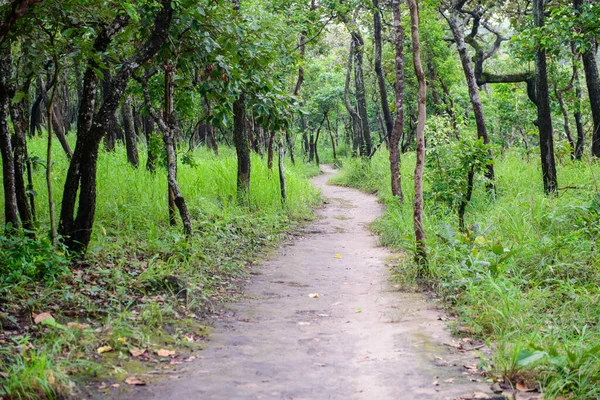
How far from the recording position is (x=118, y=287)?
5.60 m

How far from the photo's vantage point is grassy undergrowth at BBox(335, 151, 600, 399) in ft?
12.6

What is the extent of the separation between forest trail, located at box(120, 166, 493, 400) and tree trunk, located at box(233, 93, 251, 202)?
3.39 m

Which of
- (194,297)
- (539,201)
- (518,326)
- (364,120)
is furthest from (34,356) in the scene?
(364,120)

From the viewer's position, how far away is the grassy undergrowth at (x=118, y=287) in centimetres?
391

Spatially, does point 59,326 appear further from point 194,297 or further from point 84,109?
point 84,109

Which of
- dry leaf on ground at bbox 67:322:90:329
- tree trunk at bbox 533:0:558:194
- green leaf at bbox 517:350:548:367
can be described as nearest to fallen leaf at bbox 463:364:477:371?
green leaf at bbox 517:350:548:367

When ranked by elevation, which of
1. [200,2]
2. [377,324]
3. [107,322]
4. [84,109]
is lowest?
[377,324]

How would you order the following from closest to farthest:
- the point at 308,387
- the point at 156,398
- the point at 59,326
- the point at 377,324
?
the point at 156,398
the point at 308,387
the point at 59,326
the point at 377,324

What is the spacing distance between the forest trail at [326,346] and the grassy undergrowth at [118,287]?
1.31 feet

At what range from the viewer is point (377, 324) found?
5.52 m

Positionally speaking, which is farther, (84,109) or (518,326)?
(84,109)

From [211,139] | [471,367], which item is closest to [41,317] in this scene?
[471,367]

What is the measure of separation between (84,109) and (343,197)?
12.8 metres

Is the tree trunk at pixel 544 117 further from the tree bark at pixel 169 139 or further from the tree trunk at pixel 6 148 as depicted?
the tree trunk at pixel 6 148
